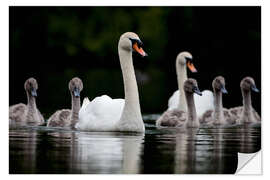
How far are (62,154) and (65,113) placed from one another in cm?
479

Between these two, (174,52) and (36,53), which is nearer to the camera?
(36,53)

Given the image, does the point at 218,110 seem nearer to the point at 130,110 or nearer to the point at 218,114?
the point at 218,114

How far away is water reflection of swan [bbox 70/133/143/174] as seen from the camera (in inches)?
408

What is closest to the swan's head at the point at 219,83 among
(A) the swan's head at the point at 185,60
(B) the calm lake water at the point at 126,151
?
(A) the swan's head at the point at 185,60

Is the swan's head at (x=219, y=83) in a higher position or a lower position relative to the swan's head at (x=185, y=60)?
lower

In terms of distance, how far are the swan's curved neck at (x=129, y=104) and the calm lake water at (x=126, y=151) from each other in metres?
0.16

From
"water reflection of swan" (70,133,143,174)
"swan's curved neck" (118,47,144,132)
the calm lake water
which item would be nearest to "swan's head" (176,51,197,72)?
the calm lake water

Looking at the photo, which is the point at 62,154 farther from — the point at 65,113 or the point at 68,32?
the point at 68,32

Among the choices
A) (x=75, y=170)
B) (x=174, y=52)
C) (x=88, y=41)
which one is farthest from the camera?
(x=174, y=52)

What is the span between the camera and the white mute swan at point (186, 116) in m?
15.9

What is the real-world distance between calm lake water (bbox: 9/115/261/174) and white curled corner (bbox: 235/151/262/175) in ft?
0.28

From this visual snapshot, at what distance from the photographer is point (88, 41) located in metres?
25.1

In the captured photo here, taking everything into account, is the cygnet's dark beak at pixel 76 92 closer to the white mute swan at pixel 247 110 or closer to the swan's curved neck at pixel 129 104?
the swan's curved neck at pixel 129 104
